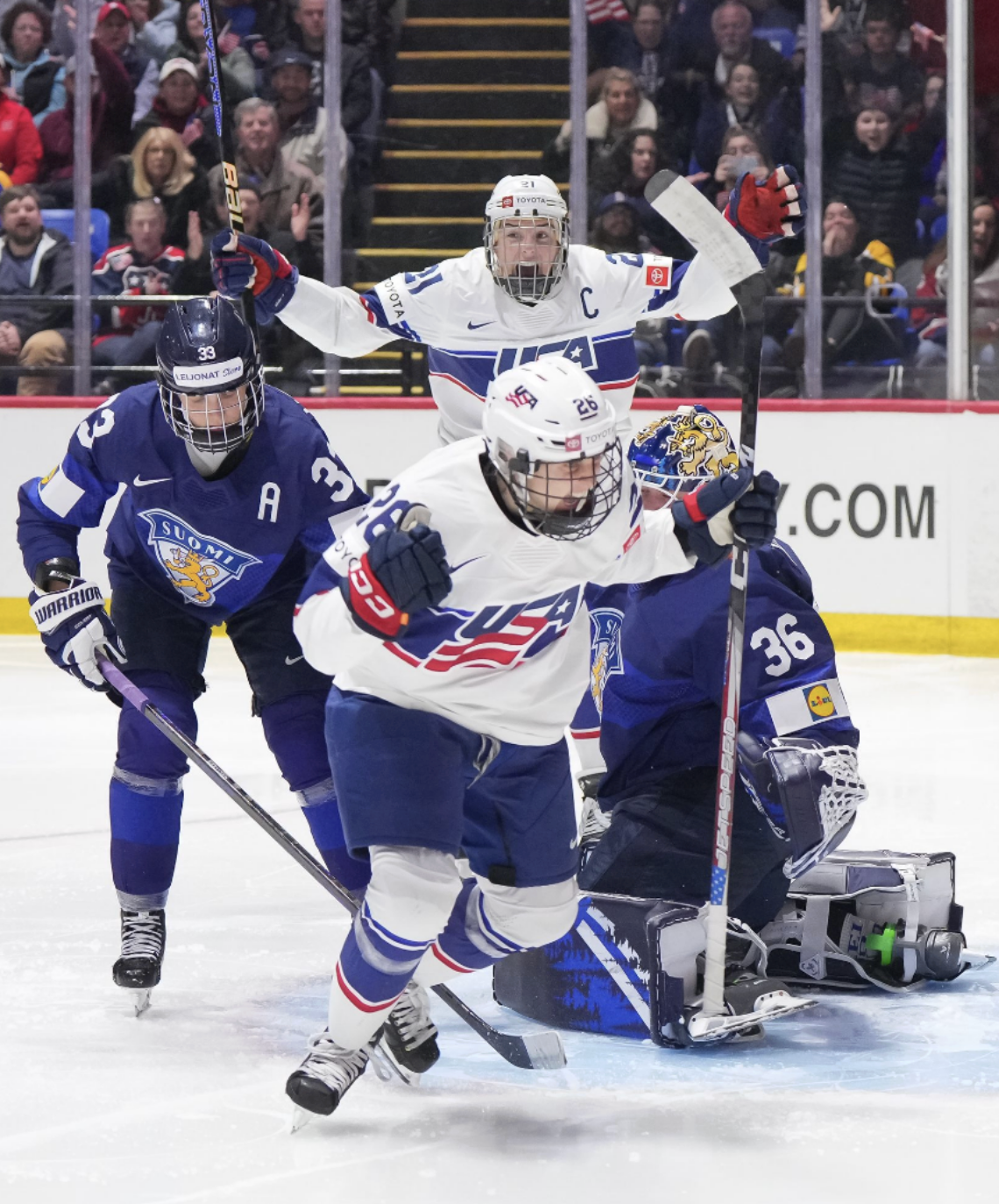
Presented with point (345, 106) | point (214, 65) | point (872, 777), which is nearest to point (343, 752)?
point (214, 65)

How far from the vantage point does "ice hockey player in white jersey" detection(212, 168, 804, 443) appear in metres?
4.00

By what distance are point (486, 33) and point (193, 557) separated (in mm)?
5041

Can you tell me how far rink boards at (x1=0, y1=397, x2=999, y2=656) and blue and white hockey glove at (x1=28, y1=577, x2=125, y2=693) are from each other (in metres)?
3.78

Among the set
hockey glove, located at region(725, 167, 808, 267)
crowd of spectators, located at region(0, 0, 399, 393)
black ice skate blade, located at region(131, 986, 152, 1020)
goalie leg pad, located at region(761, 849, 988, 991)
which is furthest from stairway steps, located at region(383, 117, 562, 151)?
black ice skate blade, located at region(131, 986, 152, 1020)

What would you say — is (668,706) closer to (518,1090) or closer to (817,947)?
(817,947)

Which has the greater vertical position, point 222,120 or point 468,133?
point 468,133

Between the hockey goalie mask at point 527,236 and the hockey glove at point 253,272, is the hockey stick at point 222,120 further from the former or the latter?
the hockey goalie mask at point 527,236

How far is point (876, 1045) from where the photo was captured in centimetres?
282

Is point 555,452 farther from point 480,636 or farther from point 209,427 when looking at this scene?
point 209,427

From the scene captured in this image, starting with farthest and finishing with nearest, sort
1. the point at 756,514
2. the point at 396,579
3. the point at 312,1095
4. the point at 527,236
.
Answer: the point at 527,236 < the point at 756,514 < the point at 312,1095 < the point at 396,579

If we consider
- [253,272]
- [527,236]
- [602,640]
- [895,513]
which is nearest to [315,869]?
[602,640]

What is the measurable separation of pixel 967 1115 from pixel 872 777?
2.24 metres

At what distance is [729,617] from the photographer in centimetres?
283

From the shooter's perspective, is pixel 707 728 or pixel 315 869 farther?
pixel 707 728
